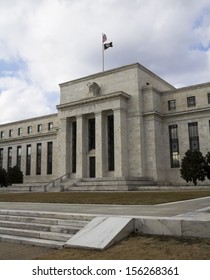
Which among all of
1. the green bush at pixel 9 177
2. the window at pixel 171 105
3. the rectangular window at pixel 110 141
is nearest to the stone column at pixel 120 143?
the rectangular window at pixel 110 141

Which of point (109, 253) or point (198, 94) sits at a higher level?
point (198, 94)

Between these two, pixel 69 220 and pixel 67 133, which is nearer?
pixel 69 220

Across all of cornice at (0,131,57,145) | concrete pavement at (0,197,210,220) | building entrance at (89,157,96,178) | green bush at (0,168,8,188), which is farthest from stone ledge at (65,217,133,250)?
cornice at (0,131,57,145)

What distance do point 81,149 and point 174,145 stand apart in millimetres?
14733

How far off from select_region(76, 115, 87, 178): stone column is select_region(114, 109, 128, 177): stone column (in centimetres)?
609

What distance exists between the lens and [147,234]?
24.8 ft

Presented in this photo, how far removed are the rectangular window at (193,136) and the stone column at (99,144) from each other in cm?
1336

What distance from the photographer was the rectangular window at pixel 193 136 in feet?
144

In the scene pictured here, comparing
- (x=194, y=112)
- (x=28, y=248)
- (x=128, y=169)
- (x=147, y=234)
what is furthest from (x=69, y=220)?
(x=194, y=112)

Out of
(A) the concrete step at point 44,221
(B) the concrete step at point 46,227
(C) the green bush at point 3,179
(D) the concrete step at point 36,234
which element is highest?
(C) the green bush at point 3,179

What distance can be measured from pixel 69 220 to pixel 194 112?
38.4m

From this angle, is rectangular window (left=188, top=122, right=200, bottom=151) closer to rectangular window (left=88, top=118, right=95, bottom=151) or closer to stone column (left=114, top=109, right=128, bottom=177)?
stone column (left=114, top=109, right=128, bottom=177)

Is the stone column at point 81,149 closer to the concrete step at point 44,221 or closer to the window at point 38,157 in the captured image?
the window at point 38,157

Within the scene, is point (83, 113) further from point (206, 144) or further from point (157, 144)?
point (206, 144)
